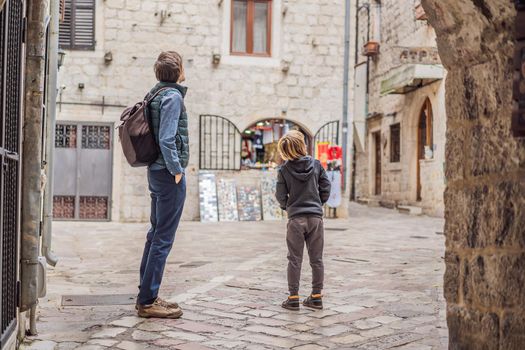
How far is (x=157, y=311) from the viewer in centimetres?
455

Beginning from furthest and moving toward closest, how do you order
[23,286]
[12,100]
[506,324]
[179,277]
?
[179,277] → [23,286] → [12,100] → [506,324]

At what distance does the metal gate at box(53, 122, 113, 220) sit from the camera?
1438 cm

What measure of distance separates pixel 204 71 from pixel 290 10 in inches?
93.1

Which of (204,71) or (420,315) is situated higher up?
(204,71)

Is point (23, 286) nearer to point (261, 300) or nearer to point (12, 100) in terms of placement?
point (12, 100)

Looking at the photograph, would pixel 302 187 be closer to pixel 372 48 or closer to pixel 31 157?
pixel 31 157

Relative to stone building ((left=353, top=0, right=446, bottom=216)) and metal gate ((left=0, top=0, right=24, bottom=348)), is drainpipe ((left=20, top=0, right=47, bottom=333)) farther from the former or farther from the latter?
stone building ((left=353, top=0, right=446, bottom=216))

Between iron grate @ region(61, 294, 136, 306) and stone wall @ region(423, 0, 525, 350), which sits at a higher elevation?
stone wall @ region(423, 0, 525, 350)

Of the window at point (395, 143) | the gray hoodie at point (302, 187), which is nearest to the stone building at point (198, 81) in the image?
the window at point (395, 143)

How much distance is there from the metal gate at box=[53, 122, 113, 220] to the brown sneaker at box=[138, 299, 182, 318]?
33.7ft

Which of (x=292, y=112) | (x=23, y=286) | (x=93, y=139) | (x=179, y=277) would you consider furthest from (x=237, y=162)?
(x=23, y=286)

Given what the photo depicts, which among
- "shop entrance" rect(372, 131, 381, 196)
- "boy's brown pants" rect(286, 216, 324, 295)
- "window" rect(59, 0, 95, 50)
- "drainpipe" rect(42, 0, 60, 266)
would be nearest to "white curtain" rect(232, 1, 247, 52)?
"window" rect(59, 0, 95, 50)

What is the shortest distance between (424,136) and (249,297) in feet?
47.3

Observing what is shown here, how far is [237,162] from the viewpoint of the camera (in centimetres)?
1518
